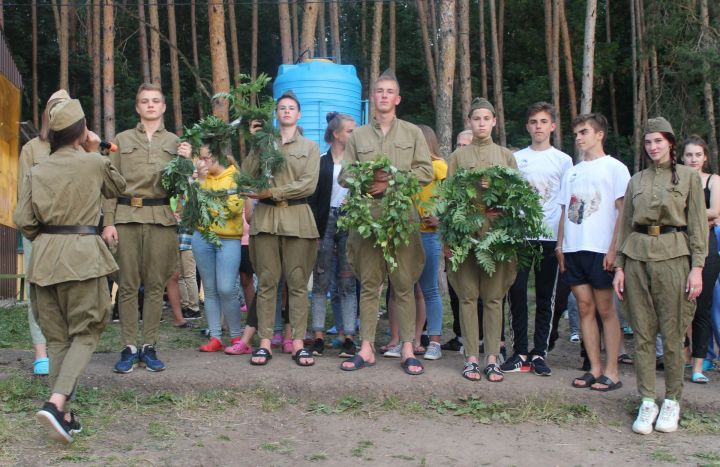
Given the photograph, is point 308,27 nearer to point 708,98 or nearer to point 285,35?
point 285,35

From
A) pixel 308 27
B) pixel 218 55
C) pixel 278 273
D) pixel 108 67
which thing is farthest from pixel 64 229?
→ pixel 108 67

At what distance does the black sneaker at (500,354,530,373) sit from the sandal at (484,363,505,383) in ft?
0.90

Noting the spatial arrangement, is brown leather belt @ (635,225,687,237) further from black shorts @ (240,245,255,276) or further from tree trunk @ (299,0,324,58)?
tree trunk @ (299,0,324,58)

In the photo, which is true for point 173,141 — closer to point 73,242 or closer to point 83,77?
point 73,242

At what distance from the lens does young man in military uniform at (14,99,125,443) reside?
4973 millimetres

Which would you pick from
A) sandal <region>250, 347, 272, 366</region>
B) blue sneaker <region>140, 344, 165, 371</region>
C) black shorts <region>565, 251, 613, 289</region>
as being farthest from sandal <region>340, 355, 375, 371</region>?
black shorts <region>565, 251, 613, 289</region>

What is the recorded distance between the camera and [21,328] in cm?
923

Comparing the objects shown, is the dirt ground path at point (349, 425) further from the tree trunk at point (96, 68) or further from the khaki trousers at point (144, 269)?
the tree trunk at point (96, 68)

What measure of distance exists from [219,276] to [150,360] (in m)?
1.10

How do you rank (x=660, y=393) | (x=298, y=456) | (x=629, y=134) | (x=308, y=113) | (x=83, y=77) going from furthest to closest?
(x=629, y=134) < (x=83, y=77) < (x=308, y=113) < (x=660, y=393) < (x=298, y=456)

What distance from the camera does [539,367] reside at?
6.39m

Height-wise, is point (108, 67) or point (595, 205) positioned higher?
point (108, 67)

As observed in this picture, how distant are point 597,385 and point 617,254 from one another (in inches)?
41.1

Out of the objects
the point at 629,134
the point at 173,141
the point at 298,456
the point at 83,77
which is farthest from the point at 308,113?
the point at 629,134
